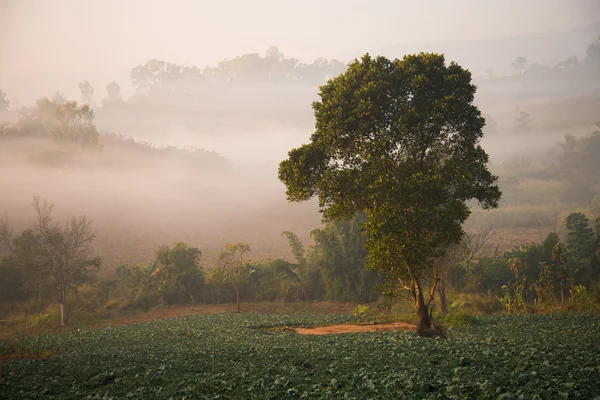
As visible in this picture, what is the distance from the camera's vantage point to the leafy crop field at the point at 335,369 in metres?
12.1

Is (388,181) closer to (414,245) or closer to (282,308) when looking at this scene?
(414,245)

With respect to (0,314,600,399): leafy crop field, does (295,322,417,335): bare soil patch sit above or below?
below

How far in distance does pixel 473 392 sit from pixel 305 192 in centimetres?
1827

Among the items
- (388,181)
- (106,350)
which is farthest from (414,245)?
(106,350)

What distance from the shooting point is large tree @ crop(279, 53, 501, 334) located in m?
23.8

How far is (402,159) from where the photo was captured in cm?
2628

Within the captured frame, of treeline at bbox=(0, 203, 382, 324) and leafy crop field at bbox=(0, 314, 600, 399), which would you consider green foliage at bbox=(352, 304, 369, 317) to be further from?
leafy crop field at bbox=(0, 314, 600, 399)

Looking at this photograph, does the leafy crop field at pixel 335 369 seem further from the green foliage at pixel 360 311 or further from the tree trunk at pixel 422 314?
the green foliage at pixel 360 311

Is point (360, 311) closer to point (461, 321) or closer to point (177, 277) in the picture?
point (461, 321)

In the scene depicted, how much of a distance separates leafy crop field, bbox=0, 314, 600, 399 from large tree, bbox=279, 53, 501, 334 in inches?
248

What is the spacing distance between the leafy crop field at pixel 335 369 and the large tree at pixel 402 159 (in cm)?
629

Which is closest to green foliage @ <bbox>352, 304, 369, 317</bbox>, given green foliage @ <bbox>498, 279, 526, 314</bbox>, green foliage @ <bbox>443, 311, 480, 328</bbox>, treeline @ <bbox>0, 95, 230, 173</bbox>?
green foliage @ <bbox>443, 311, 480, 328</bbox>

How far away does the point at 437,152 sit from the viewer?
2605 cm

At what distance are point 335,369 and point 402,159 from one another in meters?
15.0
